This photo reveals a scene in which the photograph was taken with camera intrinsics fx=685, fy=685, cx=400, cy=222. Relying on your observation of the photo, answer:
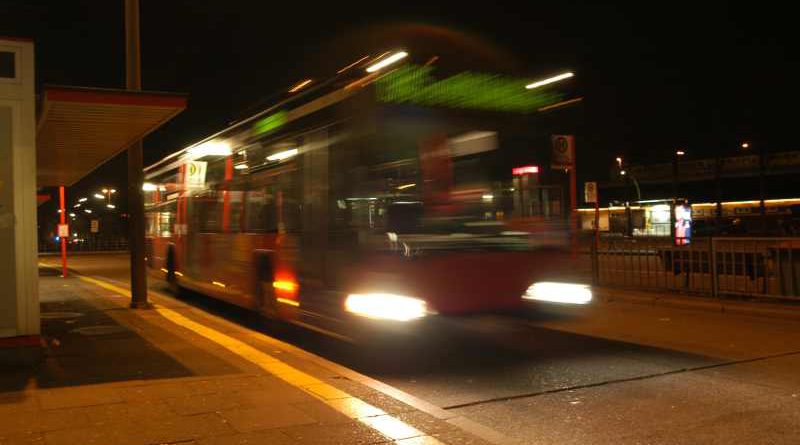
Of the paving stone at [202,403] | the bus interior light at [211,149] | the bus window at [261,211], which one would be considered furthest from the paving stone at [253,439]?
the bus interior light at [211,149]

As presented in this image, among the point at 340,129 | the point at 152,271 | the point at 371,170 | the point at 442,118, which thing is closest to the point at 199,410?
the point at 371,170

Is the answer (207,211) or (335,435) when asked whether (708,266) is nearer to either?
(207,211)

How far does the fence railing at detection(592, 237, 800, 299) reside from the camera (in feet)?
40.9

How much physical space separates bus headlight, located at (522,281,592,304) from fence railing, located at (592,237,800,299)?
219 inches

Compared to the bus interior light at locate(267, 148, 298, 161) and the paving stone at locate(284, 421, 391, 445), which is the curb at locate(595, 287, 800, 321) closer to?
the bus interior light at locate(267, 148, 298, 161)

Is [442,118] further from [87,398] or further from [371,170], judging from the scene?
[87,398]

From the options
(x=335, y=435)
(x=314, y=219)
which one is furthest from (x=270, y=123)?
(x=335, y=435)

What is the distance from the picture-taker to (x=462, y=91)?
8445 millimetres

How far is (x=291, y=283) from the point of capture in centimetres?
941

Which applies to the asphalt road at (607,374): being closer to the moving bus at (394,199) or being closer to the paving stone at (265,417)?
the moving bus at (394,199)

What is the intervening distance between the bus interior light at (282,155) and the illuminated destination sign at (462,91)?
6.69 feet

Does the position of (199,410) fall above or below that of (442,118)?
below

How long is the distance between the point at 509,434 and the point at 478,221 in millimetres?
3131

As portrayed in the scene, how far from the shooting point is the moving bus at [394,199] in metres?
7.66
